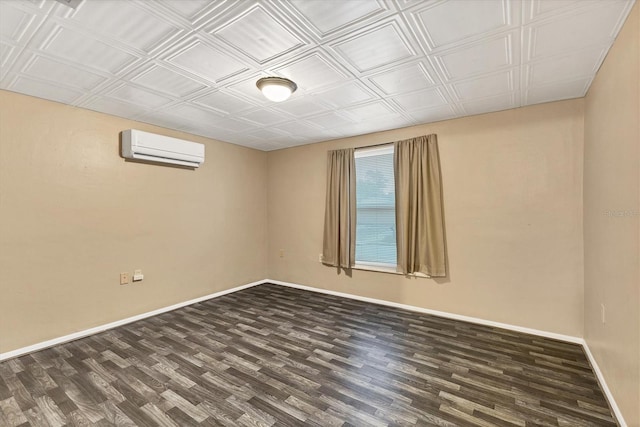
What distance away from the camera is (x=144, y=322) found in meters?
3.36

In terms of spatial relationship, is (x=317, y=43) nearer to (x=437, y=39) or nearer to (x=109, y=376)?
(x=437, y=39)

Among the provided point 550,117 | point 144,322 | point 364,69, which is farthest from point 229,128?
point 550,117

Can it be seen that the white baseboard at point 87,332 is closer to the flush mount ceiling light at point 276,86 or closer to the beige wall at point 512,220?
the beige wall at point 512,220

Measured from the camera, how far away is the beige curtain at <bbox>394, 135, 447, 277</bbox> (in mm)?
3516

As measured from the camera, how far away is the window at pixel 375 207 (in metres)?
4.02

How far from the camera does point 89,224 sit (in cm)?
308

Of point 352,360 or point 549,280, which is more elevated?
point 549,280

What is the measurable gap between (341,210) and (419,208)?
→ 116 cm

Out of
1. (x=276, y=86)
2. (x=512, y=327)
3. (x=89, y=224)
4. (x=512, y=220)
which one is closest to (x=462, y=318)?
(x=512, y=327)

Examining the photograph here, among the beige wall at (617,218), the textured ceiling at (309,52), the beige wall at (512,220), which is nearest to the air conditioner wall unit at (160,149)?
the textured ceiling at (309,52)

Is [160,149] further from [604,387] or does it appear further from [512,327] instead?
[604,387]

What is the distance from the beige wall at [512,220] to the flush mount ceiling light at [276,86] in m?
1.92

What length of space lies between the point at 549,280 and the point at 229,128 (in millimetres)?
4054

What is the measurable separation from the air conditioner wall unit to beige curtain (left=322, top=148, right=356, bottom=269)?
1.91 metres
